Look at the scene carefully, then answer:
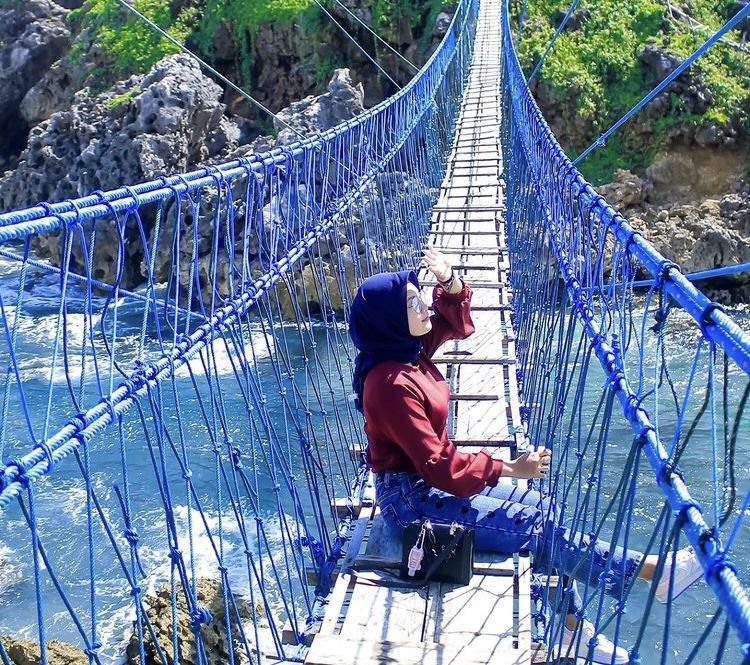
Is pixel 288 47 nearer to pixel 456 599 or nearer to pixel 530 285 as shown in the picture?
pixel 530 285

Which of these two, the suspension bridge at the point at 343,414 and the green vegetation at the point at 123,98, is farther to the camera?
the green vegetation at the point at 123,98

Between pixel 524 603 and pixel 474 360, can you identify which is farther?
pixel 474 360

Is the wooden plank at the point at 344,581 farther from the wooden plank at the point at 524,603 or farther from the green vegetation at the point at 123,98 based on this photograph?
the green vegetation at the point at 123,98

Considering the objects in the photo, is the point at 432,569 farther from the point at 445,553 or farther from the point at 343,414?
the point at 343,414

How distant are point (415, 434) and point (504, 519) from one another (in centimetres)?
38

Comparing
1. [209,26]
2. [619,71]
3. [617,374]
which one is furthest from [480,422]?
[209,26]

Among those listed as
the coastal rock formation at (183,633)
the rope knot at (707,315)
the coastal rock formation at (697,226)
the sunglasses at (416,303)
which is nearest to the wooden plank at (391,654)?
the sunglasses at (416,303)

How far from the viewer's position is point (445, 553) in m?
1.96

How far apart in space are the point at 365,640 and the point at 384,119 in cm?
387

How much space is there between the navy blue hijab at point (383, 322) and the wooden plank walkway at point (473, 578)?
49 cm

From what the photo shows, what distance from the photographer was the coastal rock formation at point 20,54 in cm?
1476

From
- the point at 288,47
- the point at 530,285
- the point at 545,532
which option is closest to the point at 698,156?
the point at 288,47

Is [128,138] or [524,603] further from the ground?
[128,138]

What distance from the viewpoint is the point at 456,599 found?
195 cm
